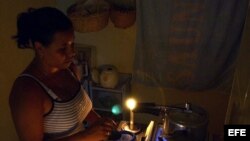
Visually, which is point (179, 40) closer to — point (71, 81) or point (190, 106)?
point (190, 106)

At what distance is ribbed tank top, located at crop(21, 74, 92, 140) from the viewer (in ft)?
4.33

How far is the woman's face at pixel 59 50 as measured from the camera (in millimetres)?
1256

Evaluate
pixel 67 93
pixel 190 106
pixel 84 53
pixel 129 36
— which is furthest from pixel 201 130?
pixel 84 53

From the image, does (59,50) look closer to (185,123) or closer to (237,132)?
(185,123)

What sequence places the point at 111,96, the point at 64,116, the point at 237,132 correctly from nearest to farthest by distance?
1. the point at 237,132
2. the point at 64,116
3. the point at 111,96

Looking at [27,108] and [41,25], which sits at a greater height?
[41,25]

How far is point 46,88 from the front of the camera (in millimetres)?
1301

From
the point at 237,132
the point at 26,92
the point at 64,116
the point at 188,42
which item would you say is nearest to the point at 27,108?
the point at 26,92

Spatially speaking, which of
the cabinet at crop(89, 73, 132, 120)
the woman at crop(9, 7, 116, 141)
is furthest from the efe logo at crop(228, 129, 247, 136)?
the cabinet at crop(89, 73, 132, 120)

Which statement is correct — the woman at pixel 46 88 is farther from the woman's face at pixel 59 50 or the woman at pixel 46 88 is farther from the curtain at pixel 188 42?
the curtain at pixel 188 42

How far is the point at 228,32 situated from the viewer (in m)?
2.08

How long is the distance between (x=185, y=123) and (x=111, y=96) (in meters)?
1.32

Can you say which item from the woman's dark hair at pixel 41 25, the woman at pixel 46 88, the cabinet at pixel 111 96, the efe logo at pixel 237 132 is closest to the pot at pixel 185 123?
the woman at pixel 46 88

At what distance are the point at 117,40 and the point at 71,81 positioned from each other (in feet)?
3.43
